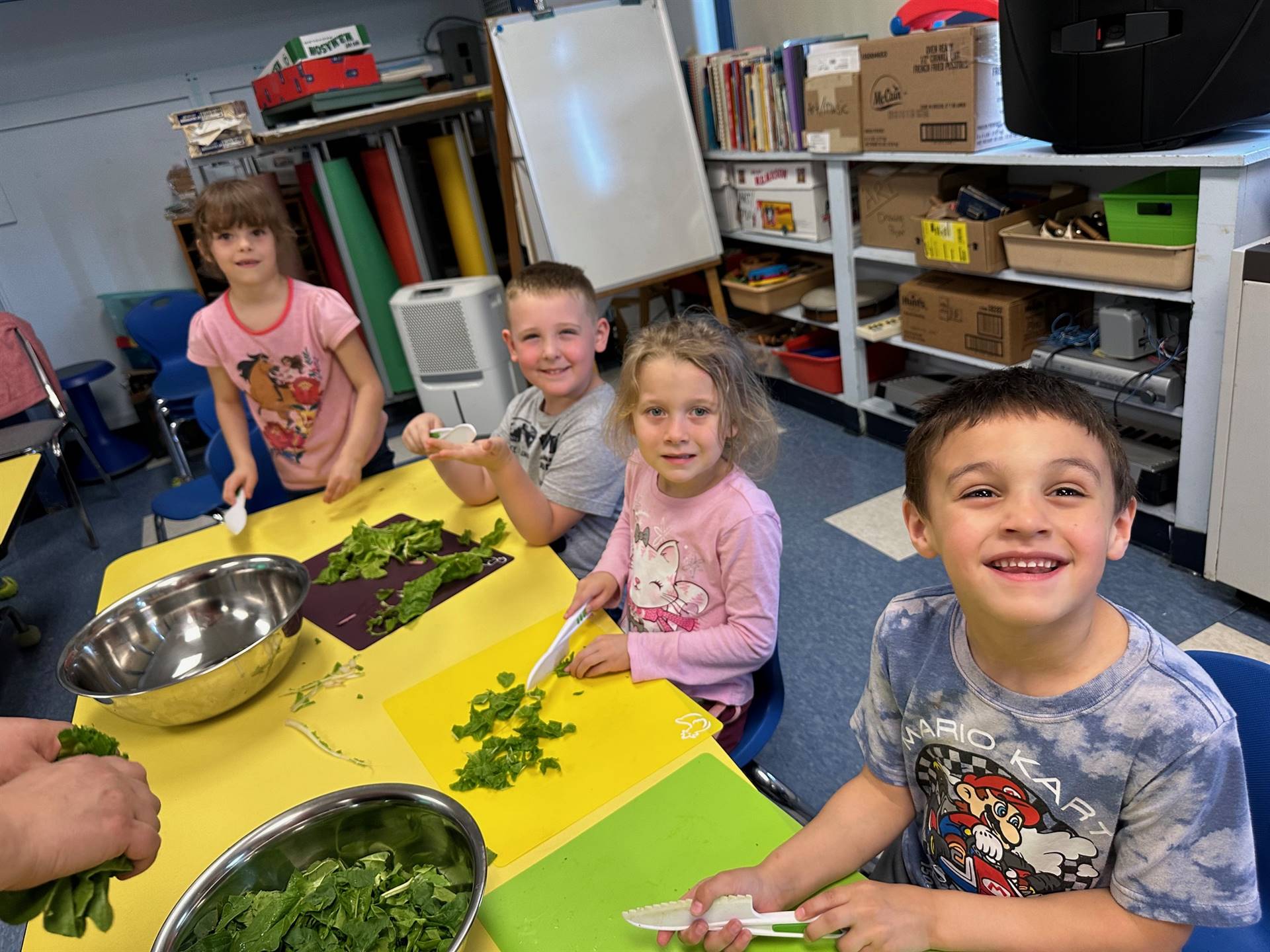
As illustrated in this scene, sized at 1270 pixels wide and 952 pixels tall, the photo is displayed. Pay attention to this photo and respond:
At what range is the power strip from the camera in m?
2.99

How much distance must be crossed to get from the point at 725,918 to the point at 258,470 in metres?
1.70

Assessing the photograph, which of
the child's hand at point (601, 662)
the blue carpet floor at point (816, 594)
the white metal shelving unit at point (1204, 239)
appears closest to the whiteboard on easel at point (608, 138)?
the blue carpet floor at point (816, 594)

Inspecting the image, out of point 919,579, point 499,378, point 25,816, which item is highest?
A: point 25,816

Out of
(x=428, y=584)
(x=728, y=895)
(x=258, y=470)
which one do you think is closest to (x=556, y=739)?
(x=728, y=895)

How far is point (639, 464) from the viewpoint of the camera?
139cm

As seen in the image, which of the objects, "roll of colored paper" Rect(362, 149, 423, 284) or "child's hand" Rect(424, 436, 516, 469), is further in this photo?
"roll of colored paper" Rect(362, 149, 423, 284)

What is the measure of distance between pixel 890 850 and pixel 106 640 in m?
1.08

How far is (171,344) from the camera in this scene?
4.14 metres

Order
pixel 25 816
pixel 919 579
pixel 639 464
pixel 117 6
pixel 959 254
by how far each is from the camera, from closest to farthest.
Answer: pixel 25 816, pixel 639 464, pixel 919 579, pixel 959 254, pixel 117 6

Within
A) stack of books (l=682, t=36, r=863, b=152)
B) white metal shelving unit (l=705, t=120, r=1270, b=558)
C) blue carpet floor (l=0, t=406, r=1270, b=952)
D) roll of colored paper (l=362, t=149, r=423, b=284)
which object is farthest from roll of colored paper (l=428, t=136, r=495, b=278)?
white metal shelving unit (l=705, t=120, r=1270, b=558)

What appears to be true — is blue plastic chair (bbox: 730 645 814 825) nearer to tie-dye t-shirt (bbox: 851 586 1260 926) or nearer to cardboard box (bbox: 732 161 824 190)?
tie-dye t-shirt (bbox: 851 586 1260 926)

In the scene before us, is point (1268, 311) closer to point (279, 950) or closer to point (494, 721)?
point (494, 721)

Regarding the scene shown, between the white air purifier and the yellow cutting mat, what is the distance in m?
2.63

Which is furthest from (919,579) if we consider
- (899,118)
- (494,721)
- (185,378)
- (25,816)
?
(185,378)
